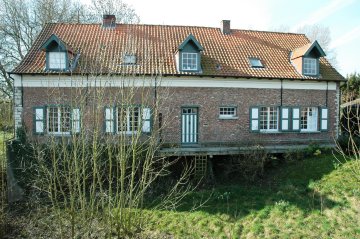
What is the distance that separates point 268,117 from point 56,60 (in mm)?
11329

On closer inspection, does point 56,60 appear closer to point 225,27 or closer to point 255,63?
point 225,27

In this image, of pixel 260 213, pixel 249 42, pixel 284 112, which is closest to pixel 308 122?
pixel 284 112

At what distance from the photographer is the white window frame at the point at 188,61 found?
15.4 meters

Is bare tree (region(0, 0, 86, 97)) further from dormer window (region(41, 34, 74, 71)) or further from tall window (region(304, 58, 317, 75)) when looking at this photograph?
tall window (region(304, 58, 317, 75))

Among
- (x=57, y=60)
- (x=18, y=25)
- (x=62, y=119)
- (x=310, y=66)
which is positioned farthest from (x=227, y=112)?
(x=18, y=25)

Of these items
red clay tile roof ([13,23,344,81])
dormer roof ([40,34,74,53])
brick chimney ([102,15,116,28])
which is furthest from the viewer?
brick chimney ([102,15,116,28])

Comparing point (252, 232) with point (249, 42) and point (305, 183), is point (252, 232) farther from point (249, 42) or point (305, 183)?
point (249, 42)

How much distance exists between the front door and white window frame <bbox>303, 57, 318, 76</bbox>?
6753 millimetres

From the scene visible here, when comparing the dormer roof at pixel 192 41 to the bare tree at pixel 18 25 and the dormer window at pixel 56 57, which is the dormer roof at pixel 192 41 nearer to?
the dormer window at pixel 56 57

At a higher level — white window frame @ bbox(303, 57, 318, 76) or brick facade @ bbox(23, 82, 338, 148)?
white window frame @ bbox(303, 57, 318, 76)

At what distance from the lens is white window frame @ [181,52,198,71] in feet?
50.6

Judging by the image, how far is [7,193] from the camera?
1145 centimetres

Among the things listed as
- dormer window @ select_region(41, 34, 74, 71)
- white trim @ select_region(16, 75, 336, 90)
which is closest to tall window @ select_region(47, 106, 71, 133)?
white trim @ select_region(16, 75, 336, 90)

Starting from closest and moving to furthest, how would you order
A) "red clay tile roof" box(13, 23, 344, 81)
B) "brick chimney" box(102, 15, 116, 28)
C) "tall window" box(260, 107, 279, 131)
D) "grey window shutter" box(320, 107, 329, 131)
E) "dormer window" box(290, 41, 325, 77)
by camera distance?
"red clay tile roof" box(13, 23, 344, 81), "tall window" box(260, 107, 279, 131), "dormer window" box(290, 41, 325, 77), "grey window shutter" box(320, 107, 329, 131), "brick chimney" box(102, 15, 116, 28)
